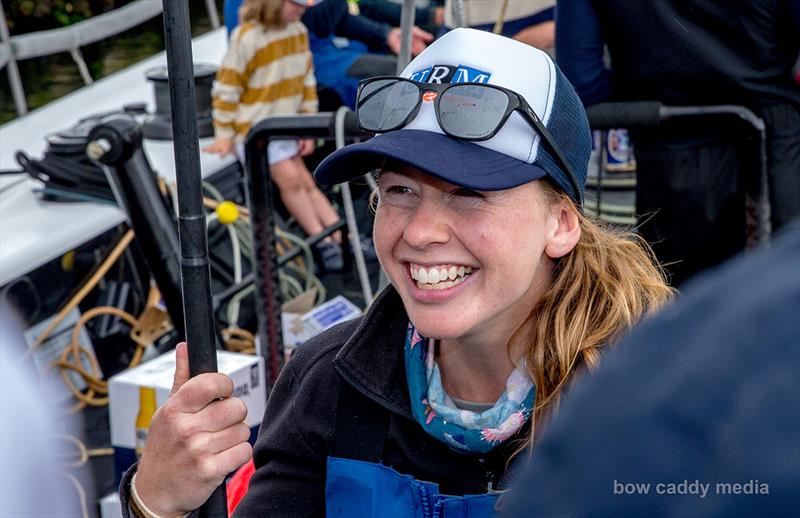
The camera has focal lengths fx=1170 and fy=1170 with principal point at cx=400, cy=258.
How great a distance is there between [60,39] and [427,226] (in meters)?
4.72

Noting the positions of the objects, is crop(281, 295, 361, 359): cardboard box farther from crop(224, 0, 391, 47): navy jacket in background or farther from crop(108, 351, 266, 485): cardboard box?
crop(224, 0, 391, 47): navy jacket in background

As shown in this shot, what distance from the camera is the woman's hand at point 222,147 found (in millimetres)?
4906

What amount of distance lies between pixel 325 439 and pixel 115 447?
1303mm

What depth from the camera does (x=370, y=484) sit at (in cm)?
174

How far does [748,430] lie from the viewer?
0.62 m

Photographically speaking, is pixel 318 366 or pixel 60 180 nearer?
pixel 318 366

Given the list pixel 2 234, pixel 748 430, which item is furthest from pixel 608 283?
pixel 2 234

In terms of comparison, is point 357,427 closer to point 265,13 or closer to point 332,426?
point 332,426

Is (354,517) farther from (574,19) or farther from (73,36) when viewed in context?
(73,36)

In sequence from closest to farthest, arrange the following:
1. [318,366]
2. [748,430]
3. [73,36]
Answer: [748,430]
[318,366]
[73,36]

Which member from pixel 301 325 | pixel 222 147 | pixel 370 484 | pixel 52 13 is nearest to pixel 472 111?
pixel 370 484

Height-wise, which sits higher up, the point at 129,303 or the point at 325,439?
the point at 325,439

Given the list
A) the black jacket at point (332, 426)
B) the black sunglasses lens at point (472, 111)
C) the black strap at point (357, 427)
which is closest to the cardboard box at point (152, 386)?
the black jacket at point (332, 426)

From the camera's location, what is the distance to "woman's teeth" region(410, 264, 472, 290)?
67.0 inches
